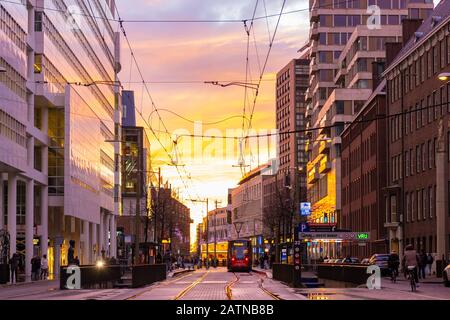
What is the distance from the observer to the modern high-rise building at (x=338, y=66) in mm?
125250

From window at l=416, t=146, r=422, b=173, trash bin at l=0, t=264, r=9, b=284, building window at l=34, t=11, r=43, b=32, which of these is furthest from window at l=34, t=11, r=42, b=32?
window at l=416, t=146, r=422, b=173

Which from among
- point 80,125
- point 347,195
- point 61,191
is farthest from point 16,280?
point 347,195

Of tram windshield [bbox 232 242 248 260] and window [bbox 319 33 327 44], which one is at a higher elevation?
window [bbox 319 33 327 44]

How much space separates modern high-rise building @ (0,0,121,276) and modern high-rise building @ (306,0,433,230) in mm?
31293

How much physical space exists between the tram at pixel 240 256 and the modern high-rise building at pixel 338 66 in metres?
21.3

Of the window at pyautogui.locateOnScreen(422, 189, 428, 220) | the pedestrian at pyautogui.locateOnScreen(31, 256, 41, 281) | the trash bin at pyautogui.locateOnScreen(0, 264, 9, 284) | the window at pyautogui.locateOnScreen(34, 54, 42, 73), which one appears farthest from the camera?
the window at pyautogui.locateOnScreen(422, 189, 428, 220)

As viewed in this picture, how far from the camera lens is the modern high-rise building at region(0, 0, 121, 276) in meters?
69.2

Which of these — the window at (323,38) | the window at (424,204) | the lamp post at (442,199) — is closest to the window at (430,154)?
the window at (424,204)

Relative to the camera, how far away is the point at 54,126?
86562 mm

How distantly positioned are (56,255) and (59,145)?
1073cm

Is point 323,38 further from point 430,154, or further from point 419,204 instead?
point 430,154

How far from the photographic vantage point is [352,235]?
3305 inches

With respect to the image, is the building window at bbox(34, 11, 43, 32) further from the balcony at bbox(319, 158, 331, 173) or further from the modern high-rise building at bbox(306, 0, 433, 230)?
the balcony at bbox(319, 158, 331, 173)
